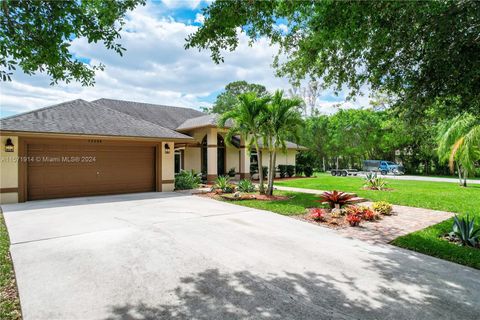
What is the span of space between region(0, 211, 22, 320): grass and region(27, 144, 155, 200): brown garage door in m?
7.10

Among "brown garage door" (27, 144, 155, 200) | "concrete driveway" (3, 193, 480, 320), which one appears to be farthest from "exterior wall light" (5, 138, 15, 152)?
"concrete driveway" (3, 193, 480, 320)

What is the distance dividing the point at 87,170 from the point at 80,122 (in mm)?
2188

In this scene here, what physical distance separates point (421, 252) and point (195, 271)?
15.0ft

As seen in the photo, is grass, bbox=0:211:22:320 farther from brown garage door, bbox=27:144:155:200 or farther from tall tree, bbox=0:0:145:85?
brown garage door, bbox=27:144:155:200

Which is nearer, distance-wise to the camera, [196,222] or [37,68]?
[37,68]

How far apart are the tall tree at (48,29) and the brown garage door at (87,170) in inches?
371

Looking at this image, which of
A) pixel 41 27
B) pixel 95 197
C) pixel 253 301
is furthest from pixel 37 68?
pixel 95 197

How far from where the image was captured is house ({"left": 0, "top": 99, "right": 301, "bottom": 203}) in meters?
11.2

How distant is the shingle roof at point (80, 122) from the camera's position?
1134cm

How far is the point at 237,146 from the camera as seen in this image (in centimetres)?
2092

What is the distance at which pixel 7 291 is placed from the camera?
13.0ft

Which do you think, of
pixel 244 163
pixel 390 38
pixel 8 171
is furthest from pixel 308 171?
pixel 390 38

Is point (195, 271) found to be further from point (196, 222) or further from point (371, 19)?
point (371, 19)

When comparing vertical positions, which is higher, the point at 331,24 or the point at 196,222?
the point at 331,24
